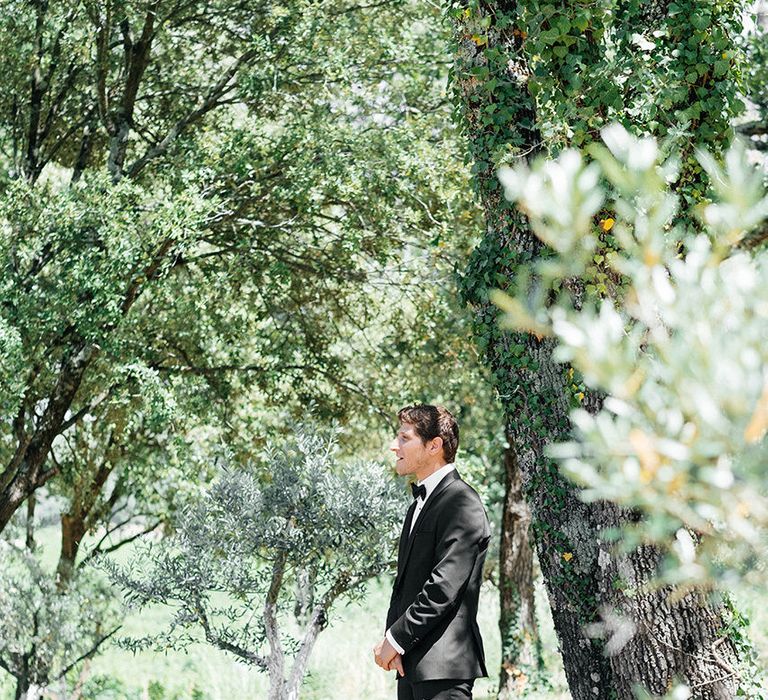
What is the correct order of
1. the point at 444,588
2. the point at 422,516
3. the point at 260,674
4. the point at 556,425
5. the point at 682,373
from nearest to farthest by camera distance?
the point at 682,373
the point at 444,588
the point at 422,516
the point at 556,425
the point at 260,674

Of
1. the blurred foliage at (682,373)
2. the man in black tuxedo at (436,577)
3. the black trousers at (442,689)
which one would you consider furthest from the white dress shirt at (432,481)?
the blurred foliage at (682,373)

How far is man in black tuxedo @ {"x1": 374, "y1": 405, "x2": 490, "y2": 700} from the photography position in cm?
386

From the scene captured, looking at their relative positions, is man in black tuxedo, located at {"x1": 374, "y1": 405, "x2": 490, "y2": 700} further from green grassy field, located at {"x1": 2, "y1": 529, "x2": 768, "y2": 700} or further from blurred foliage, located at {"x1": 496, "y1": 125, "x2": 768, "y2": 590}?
green grassy field, located at {"x1": 2, "y1": 529, "x2": 768, "y2": 700}

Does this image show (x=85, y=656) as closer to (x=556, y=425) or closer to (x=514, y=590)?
(x=514, y=590)

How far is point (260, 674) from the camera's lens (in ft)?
35.8

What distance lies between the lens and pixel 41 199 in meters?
7.46

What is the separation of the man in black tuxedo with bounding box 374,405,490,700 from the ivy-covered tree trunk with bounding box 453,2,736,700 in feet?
1.46

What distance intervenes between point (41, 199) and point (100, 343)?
117 cm

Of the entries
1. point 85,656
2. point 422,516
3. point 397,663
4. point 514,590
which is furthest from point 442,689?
point 514,590

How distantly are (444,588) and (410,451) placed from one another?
0.59 m

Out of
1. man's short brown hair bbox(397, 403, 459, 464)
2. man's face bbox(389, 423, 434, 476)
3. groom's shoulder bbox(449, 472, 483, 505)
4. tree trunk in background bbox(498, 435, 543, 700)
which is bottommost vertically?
groom's shoulder bbox(449, 472, 483, 505)

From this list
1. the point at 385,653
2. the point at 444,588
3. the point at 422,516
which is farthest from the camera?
the point at 422,516

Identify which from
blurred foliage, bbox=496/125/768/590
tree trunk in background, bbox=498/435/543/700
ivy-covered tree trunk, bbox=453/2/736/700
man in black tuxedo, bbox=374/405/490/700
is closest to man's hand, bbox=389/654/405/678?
man in black tuxedo, bbox=374/405/490/700

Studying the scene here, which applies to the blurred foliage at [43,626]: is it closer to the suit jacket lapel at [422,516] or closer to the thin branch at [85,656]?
the thin branch at [85,656]
